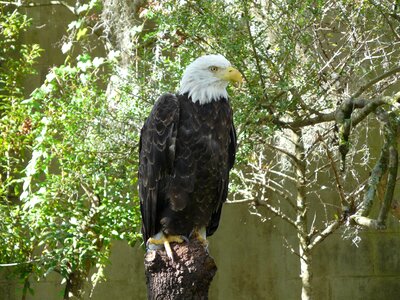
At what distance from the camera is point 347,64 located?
5039 millimetres

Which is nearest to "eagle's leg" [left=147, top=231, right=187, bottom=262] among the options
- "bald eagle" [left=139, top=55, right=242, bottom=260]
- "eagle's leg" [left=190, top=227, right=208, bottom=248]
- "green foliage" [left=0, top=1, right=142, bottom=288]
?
"bald eagle" [left=139, top=55, right=242, bottom=260]

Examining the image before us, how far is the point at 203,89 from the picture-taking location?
3.85 meters

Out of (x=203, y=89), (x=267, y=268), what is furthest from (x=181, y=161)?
(x=267, y=268)

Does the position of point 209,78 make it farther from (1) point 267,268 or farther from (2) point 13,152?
(1) point 267,268

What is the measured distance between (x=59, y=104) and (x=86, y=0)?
2063 millimetres

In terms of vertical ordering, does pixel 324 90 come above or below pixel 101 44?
below

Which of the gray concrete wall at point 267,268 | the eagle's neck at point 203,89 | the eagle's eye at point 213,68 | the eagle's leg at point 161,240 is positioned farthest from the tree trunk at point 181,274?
the gray concrete wall at point 267,268

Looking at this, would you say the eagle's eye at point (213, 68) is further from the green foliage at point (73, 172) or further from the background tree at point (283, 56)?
the green foliage at point (73, 172)

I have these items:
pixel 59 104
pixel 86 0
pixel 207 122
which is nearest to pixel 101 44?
pixel 86 0

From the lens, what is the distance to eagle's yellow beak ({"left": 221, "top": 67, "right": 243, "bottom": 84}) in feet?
12.4

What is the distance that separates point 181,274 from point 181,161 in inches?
24.6

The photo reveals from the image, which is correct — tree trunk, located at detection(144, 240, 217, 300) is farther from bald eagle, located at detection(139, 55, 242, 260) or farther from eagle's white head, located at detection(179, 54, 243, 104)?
eagle's white head, located at detection(179, 54, 243, 104)

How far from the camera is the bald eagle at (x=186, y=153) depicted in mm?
3787

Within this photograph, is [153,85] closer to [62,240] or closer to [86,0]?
[62,240]
